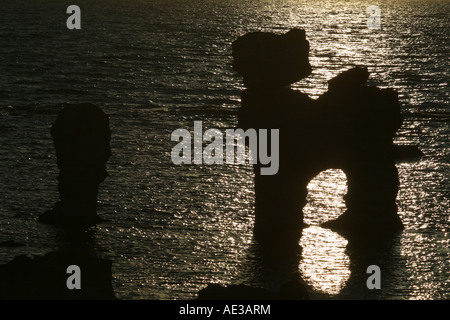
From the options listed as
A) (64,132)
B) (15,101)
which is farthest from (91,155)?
(15,101)

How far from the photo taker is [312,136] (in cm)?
7206

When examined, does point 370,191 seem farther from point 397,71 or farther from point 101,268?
point 397,71

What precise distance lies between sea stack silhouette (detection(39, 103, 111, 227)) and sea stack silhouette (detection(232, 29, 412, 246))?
10659 mm

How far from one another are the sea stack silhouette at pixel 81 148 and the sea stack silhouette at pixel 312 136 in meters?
10.7

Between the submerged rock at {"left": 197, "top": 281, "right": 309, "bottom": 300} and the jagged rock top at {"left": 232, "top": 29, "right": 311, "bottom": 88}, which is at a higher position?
the jagged rock top at {"left": 232, "top": 29, "right": 311, "bottom": 88}

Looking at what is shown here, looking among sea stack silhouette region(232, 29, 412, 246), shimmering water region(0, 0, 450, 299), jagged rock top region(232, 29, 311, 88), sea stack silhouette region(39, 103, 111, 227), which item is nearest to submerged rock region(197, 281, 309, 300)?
shimmering water region(0, 0, 450, 299)

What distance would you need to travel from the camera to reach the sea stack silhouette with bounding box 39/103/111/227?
74.5 meters

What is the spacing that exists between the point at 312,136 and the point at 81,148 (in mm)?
16127

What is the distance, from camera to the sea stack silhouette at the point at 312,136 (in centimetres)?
6988

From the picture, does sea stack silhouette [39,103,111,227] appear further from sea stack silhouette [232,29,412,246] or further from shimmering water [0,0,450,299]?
sea stack silhouette [232,29,412,246]

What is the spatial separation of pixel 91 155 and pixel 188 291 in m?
15.3

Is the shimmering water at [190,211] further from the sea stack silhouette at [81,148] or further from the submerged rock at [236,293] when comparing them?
the submerged rock at [236,293]

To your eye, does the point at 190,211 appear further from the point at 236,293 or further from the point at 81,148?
the point at 236,293

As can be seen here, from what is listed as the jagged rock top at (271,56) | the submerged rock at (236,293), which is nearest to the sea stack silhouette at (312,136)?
the jagged rock top at (271,56)
